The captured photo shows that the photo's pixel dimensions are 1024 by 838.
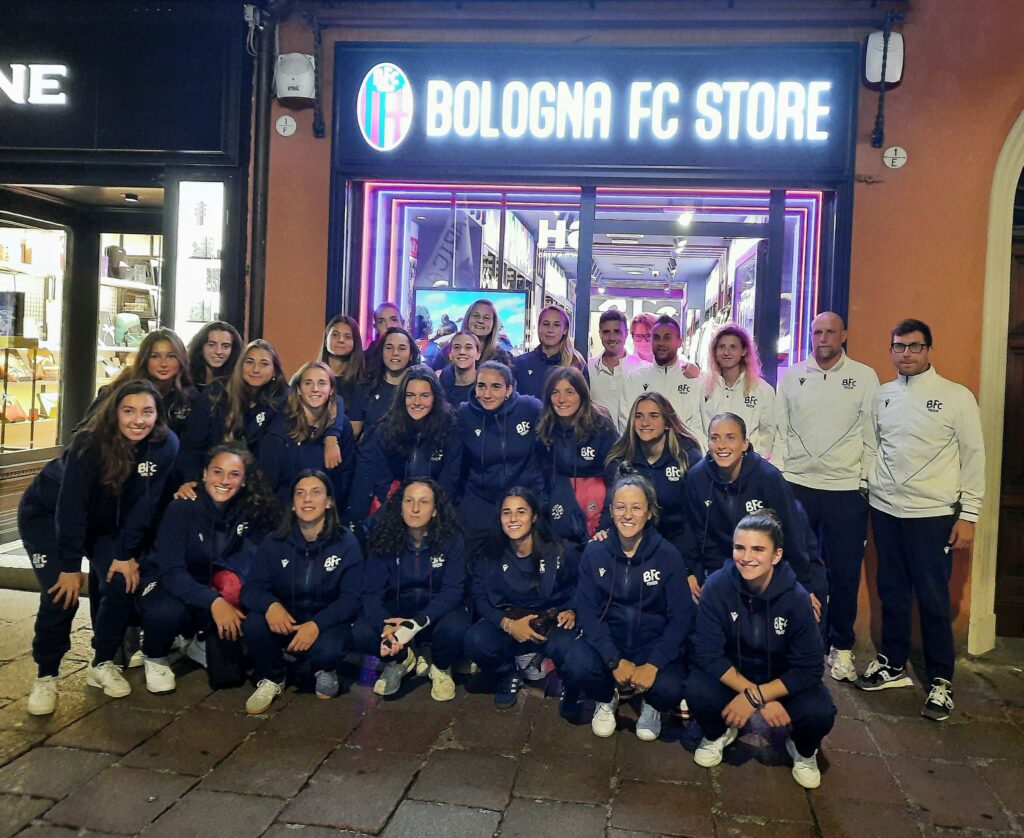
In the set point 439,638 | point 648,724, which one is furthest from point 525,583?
point 648,724

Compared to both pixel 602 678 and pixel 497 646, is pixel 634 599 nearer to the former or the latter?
pixel 602 678

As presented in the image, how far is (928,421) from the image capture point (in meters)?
4.54

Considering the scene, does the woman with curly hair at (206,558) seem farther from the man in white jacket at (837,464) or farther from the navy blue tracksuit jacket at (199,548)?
the man in white jacket at (837,464)

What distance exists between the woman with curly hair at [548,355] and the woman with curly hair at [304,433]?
134cm

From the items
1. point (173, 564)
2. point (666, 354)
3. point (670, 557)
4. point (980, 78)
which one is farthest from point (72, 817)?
point (980, 78)

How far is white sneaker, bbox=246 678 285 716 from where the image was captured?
4023 mm

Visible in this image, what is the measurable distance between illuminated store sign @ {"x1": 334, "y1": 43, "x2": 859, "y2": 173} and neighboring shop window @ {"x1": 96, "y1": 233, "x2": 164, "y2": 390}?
2903 millimetres

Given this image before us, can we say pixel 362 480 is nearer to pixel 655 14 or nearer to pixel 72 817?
pixel 72 817

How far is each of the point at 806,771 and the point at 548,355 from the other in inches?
116

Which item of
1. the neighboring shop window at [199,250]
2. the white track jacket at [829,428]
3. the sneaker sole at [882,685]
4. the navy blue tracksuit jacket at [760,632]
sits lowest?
the sneaker sole at [882,685]

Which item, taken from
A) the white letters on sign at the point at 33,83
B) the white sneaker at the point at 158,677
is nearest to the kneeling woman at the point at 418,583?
the white sneaker at the point at 158,677

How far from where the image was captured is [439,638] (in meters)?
4.29

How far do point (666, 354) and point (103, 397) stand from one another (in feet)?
10.9

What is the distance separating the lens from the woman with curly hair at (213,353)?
4.99 meters
